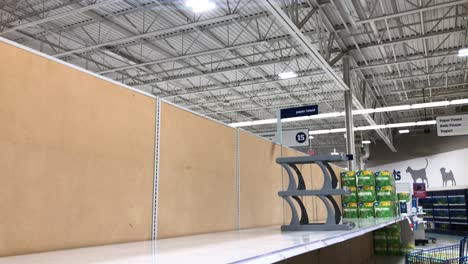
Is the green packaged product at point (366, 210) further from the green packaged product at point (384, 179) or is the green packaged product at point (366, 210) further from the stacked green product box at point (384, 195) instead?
the green packaged product at point (384, 179)

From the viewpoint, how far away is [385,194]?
500 centimetres

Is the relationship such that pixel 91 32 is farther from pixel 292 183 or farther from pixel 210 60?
pixel 292 183

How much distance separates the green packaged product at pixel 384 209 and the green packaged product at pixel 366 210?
5 centimetres

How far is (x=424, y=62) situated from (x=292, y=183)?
456 inches

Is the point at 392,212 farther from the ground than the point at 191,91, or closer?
closer

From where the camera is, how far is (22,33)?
1035 centimetres

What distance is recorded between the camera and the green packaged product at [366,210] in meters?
4.84

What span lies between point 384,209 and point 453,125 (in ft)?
34.5

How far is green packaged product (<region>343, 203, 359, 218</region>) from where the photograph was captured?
5.00 metres

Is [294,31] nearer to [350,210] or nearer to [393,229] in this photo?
[350,210]

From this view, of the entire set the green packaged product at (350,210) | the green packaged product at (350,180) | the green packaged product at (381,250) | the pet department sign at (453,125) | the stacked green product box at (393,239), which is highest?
the pet department sign at (453,125)

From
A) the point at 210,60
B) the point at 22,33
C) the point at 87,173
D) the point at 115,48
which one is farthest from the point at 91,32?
the point at 87,173

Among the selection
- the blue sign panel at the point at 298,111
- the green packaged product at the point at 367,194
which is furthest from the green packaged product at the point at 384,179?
the blue sign panel at the point at 298,111

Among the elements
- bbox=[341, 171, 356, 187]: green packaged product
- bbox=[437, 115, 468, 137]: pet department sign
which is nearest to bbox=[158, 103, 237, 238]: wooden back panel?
bbox=[341, 171, 356, 187]: green packaged product
